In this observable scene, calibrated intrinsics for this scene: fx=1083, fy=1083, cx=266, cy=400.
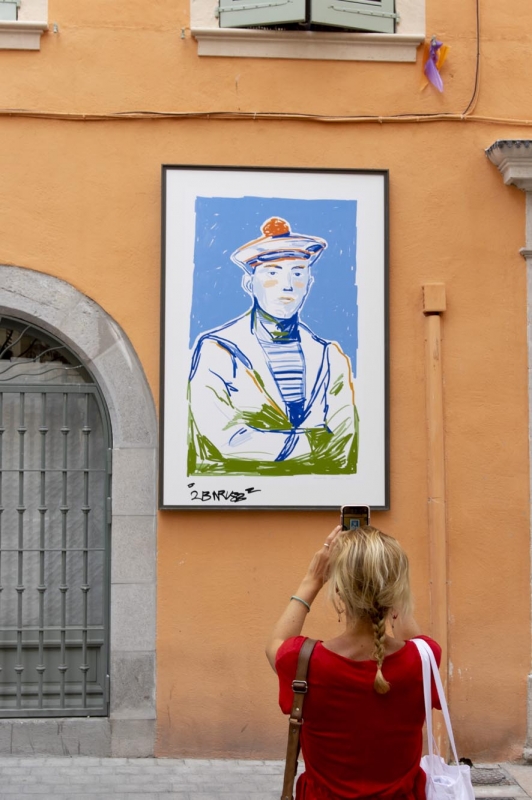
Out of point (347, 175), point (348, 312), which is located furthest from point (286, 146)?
point (348, 312)

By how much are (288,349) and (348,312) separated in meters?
0.44

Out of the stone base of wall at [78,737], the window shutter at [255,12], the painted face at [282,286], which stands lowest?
the stone base of wall at [78,737]

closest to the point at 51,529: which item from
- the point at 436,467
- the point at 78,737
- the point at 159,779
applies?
the point at 78,737

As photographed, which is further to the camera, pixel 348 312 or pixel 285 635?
pixel 348 312

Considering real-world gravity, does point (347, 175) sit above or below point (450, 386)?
above

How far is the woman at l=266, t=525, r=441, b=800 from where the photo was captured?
2.96 metres

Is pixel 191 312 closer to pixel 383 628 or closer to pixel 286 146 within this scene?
pixel 286 146

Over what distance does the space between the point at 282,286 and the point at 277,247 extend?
0.24 metres

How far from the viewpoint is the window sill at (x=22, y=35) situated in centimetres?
648

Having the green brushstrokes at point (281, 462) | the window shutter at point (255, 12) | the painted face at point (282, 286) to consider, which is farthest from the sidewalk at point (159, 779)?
the window shutter at point (255, 12)

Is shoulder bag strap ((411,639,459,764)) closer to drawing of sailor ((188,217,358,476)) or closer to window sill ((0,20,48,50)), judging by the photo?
drawing of sailor ((188,217,358,476))

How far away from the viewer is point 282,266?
6.69m

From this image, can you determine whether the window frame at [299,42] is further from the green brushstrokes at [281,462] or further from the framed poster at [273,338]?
the green brushstrokes at [281,462]

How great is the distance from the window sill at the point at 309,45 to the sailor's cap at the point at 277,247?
104cm
